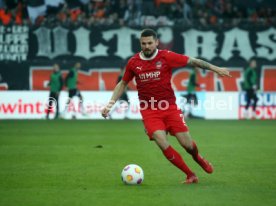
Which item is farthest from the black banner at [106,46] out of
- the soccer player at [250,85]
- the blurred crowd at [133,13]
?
the soccer player at [250,85]

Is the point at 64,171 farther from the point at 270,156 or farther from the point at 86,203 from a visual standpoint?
the point at 270,156

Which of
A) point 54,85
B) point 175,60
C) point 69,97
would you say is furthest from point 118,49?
point 175,60

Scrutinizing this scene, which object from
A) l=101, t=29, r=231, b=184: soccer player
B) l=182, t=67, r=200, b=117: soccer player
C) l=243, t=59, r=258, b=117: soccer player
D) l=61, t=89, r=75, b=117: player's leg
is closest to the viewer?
l=101, t=29, r=231, b=184: soccer player

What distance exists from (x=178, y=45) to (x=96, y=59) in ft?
11.8

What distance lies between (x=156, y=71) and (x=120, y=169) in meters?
2.59

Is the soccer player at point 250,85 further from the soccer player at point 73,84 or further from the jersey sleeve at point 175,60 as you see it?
the jersey sleeve at point 175,60

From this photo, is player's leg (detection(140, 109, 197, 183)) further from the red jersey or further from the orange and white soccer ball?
the orange and white soccer ball

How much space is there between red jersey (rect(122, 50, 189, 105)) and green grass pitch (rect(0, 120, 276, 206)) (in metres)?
1.38

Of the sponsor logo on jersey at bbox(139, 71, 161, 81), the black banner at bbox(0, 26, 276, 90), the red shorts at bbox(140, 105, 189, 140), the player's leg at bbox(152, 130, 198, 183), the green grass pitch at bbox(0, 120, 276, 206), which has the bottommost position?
the green grass pitch at bbox(0, 120, 276, 206)

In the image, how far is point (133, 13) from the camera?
31.7m

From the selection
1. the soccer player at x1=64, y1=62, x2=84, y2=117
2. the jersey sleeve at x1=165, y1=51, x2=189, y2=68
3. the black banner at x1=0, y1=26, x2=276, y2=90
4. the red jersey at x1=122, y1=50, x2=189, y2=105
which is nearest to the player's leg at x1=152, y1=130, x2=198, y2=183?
the red jersey at x1=122, y1=50, x2=189, y2=105

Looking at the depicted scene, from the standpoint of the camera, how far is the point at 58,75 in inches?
1187

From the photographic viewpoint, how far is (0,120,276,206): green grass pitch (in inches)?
375

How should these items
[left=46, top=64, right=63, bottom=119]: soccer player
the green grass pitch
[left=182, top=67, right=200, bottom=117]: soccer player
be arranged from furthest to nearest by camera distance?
1. [left=182, top=67, right=200, bottom=117]: soccer player
2. [left=46, top=64, right=63, bottom=119]: soccer player
3. the green grass pitch
